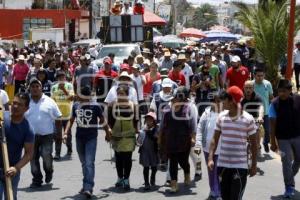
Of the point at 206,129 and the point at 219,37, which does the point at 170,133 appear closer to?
the point at 206,129

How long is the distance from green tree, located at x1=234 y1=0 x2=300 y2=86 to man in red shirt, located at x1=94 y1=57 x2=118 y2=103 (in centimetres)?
503

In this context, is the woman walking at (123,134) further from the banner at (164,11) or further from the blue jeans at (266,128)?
the banner at (164,11)

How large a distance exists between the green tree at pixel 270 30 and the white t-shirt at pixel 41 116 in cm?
949

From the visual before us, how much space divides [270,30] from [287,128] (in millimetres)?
9189

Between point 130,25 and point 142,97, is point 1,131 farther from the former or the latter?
point 130,25

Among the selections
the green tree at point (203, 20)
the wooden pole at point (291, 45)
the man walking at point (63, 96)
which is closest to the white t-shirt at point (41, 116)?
the man walking at point (63, 96)

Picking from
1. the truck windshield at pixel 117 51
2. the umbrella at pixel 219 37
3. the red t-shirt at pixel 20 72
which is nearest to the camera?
the red t-shirt at pixel 20 72

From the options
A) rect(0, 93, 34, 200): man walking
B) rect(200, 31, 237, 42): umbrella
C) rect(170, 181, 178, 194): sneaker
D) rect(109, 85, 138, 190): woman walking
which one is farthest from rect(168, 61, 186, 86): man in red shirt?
rect(200, 31, 237, 42): umbrella

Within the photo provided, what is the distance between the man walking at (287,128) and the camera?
30.6 ft

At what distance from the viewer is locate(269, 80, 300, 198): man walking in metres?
9.32

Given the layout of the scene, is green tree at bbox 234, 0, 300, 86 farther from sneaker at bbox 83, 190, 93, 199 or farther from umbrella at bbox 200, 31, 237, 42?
umbrella at bbox 200, 31, 237, 42

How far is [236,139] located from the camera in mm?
7387

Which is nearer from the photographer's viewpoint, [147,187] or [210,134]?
[210,134]

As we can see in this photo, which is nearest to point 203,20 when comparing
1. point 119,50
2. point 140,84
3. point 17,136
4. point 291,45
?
point 119,50
